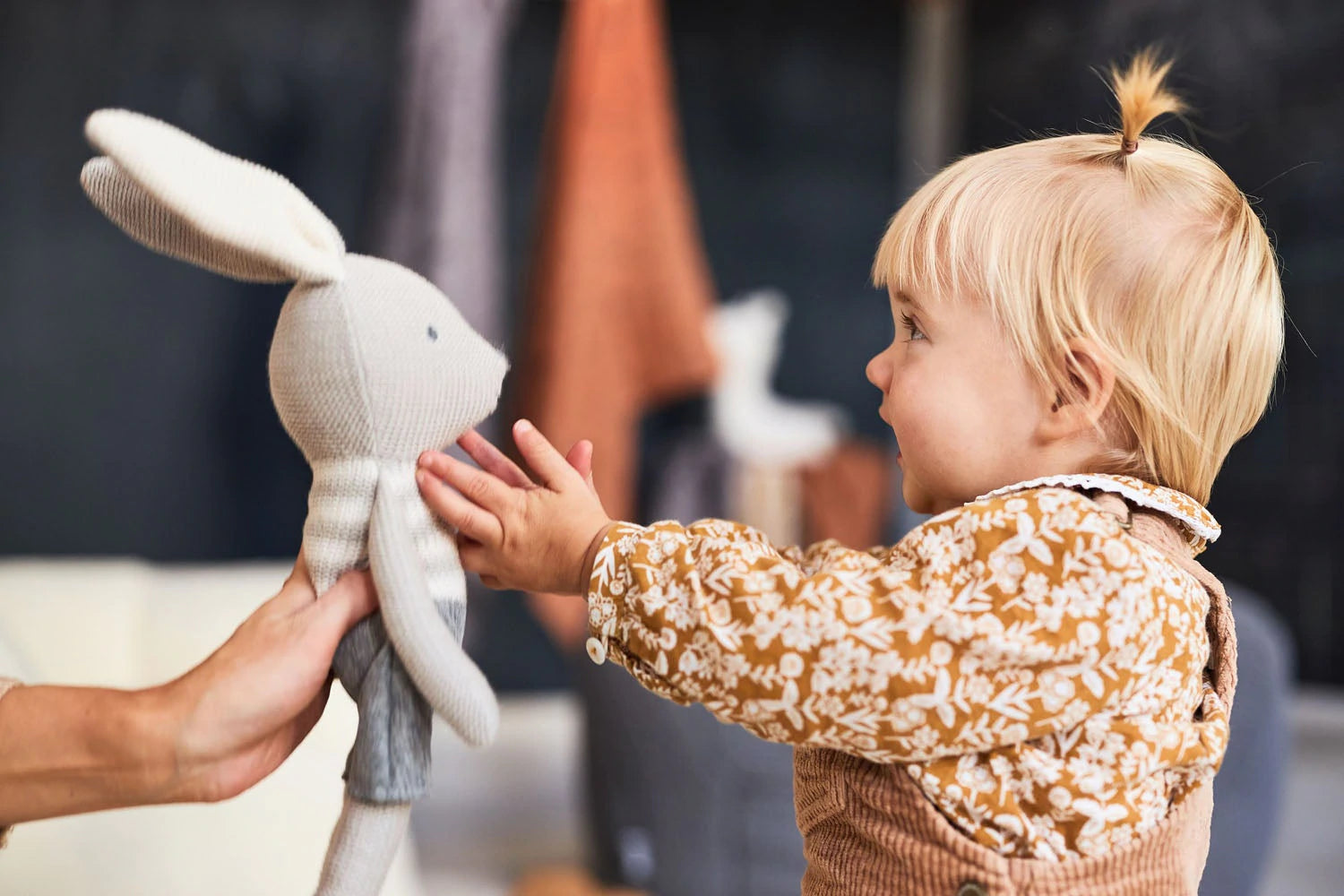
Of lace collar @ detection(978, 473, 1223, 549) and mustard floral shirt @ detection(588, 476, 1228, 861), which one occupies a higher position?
lace collar @ detection(978, 473, 1223, 549)

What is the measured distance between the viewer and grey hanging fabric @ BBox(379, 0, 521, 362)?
174cm

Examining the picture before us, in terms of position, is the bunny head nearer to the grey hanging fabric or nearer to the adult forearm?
the adult forearm

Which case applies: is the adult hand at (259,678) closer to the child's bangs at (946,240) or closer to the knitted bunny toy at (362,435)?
the knitted bunny toy at (362,435)

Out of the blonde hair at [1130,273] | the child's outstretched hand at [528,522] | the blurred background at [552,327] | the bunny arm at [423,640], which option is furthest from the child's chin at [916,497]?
the blurred background at [552,327]

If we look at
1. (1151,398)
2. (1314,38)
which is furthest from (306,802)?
(1314,38)

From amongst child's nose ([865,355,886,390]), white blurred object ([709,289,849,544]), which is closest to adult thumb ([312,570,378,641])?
child's nose ([865,355,886,390])

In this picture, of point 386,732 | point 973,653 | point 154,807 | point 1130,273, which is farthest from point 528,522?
point 154,807

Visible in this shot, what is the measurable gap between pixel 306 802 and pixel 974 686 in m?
0.72

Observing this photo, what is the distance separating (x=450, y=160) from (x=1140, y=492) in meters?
1.39

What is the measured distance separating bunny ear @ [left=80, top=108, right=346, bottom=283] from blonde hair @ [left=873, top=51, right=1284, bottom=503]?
0.36 m

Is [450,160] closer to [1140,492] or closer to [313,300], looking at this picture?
[313,300]

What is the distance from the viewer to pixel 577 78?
6.32 feet

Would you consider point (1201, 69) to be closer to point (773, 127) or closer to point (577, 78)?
point (773, 127)

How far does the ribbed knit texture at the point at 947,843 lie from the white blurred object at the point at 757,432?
1.37 meters
